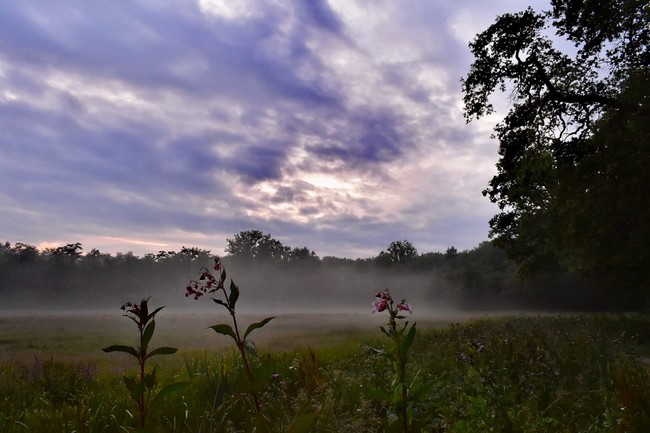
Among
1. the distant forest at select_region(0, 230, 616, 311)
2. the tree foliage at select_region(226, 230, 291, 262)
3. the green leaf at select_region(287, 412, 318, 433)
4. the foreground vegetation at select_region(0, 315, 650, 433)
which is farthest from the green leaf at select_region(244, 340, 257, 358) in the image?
the tree foliage at select_region(226, 230, 291, 262)

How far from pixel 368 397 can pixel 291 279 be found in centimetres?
11439

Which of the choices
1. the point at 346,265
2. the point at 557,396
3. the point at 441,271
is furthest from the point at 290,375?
the point at 346,265

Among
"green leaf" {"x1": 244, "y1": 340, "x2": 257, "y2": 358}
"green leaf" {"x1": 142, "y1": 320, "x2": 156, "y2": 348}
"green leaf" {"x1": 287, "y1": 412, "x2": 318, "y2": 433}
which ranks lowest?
"green leaf" {"x1": 287, "y1": 412, "x2": 318, "y2": 433}

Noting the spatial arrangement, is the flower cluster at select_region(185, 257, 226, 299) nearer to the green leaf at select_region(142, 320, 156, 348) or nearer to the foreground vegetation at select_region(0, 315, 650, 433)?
the green leaf at select_region(142, 320, 156, 348)

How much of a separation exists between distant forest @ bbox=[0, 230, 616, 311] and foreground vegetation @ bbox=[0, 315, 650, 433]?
48.8m

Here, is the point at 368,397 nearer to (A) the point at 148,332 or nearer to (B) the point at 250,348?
(B) the point at 250,348

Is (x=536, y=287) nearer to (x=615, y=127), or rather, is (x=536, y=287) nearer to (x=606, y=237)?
(x=606, y=237)

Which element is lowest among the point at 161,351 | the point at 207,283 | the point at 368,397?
the point at 368,397

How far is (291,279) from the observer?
115188mm

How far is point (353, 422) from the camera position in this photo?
198 inches

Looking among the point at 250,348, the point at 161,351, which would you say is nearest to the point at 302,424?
the point at 250,348

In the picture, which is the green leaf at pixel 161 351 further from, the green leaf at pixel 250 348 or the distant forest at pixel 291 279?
the distant forest at pixel 291 279

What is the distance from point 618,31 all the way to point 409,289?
8111cm

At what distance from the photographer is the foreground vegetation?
3.87m
